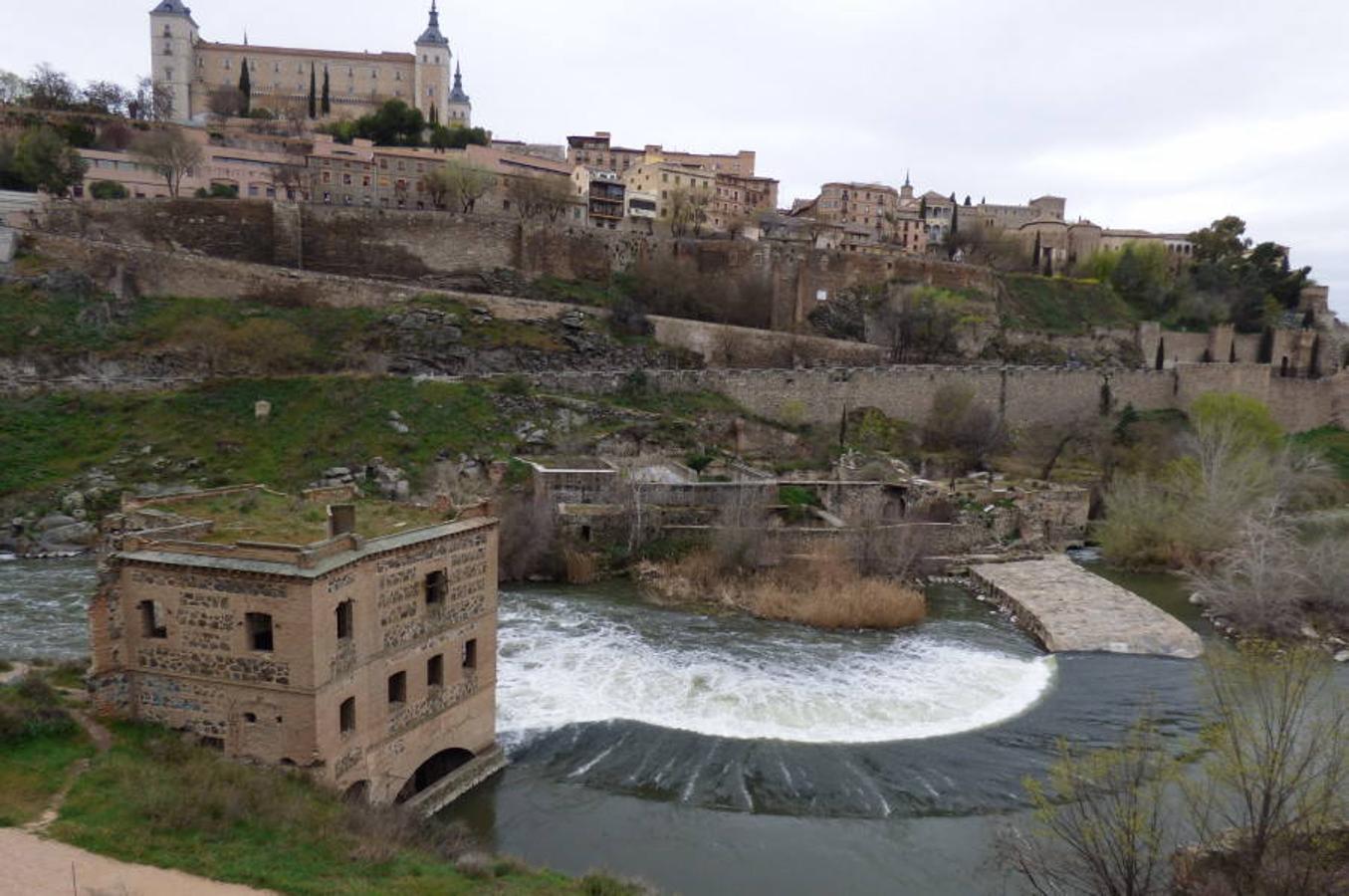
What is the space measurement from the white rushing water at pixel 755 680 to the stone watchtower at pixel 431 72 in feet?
211

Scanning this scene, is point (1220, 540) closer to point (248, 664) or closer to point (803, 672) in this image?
point (803, 672)

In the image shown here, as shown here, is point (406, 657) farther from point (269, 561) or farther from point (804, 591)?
point (804, 591)

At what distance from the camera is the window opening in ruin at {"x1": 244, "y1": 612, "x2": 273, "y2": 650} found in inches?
440

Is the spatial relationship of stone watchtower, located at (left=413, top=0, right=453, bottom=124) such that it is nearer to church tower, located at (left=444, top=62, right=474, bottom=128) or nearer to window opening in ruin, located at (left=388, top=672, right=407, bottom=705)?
church tower, located at (left=444, top=62, right=474, bottom=128)

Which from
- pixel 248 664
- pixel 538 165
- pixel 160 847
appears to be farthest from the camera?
pixel 538 165

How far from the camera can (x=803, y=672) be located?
19844mm

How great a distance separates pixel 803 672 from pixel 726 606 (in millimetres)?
5359

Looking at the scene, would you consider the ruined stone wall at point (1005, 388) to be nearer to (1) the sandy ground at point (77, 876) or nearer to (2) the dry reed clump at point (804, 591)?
(2) the dry reed clump at point (804, 591)

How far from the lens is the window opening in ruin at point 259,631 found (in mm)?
11164

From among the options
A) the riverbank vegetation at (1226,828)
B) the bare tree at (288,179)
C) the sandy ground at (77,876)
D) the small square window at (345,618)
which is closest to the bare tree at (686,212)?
the bare tree at (288,179)

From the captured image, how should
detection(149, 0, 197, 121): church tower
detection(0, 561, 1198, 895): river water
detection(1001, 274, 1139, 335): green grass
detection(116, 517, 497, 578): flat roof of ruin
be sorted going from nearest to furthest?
detection(116, 517, 497, 578): flat roof of ruin, detection(0, 561, 1198, 895): river water, detection(1001, 274, 1139, 335): green grass, detection(149, 0, 197, 121): church tower

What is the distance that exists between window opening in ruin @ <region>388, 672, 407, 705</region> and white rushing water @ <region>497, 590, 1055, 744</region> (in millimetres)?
3653

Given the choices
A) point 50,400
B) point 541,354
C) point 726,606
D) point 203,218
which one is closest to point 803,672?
point 726,606

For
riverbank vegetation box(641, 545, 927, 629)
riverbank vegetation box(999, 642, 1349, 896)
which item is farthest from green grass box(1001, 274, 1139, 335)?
riverbank vegetation box(999, 642, 1349, 896)
